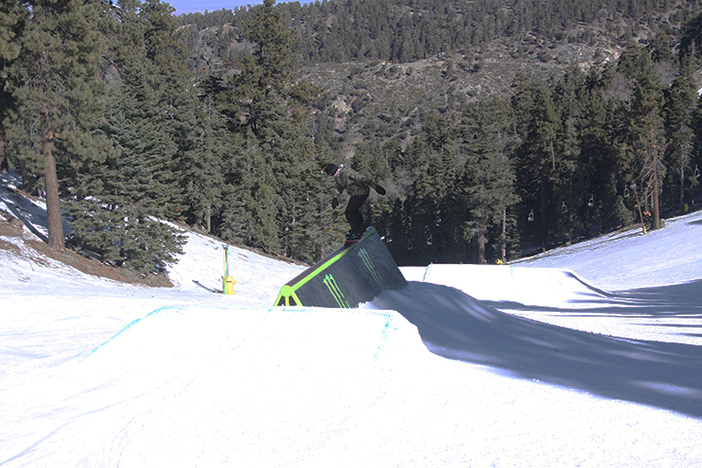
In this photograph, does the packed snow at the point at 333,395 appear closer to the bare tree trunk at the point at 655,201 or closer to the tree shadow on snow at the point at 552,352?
the tree shadow on snow at the point at 552,352

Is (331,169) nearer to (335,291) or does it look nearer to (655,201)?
(335,291)

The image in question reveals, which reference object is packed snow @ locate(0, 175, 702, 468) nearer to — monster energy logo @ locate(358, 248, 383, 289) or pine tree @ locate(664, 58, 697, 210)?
monster energy logo @ locate(358, 248, 383, 289)

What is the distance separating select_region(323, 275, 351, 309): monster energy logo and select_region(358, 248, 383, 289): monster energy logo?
1.22 meters

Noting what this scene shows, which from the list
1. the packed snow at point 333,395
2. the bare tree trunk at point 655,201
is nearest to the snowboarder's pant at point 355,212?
the packed snow at point 333,395

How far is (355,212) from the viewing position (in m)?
8.15

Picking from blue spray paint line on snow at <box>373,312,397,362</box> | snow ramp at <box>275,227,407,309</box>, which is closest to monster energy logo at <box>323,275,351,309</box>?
snow ramp at <box>275,227,407,309</box>

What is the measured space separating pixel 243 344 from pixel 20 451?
71.5 inches

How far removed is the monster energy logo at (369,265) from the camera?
8.19 meters

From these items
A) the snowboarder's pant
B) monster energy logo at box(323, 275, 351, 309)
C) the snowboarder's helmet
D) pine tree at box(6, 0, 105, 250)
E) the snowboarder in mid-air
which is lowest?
monster energy logo at box(323, 275, 351, 309)

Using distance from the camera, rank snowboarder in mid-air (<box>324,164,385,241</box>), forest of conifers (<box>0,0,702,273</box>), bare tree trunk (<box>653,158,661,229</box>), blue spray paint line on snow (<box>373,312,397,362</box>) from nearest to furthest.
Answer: blue spray paint line on snow (<box>373,312,397,362</box>) → snowboarder in mid-air (<box>324,164,385,241</box>) → forest of conifers (<box>0,0,702,273</box>) → bare tree trunk (<box>653,158,661,229</box>)

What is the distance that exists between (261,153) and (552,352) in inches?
1439

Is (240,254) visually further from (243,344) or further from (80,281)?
(243,344)

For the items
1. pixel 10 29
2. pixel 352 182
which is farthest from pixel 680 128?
pixel 10 29

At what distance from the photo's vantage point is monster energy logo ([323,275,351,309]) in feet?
22.4
